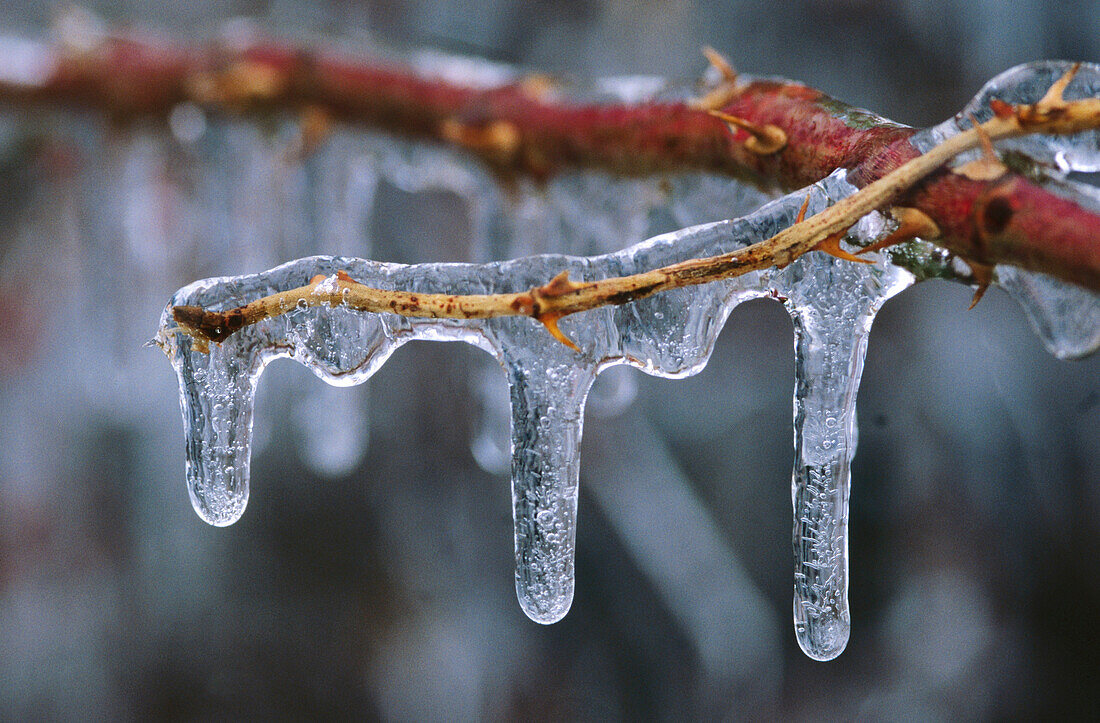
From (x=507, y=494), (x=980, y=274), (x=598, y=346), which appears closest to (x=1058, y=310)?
(x=980, y=274)

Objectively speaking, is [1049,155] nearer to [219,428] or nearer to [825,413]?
[825,413]

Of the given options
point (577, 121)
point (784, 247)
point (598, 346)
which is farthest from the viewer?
point (577, 121)

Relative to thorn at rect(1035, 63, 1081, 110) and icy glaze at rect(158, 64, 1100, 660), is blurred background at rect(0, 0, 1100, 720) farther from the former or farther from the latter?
thorn at rect(1035, 63, 1081, 110)

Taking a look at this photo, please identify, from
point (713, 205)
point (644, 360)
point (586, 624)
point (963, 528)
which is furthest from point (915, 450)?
point (644, 360)

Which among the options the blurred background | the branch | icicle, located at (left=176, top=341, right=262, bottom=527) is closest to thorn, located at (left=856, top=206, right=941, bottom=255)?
the branch

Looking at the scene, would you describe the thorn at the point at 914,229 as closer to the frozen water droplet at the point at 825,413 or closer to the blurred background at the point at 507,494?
the frozen water droplet at the point at 825,413

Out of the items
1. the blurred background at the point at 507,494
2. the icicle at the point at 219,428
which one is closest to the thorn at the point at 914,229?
the icicle at the point at 219,428

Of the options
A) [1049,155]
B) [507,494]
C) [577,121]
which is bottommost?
[507,494]
